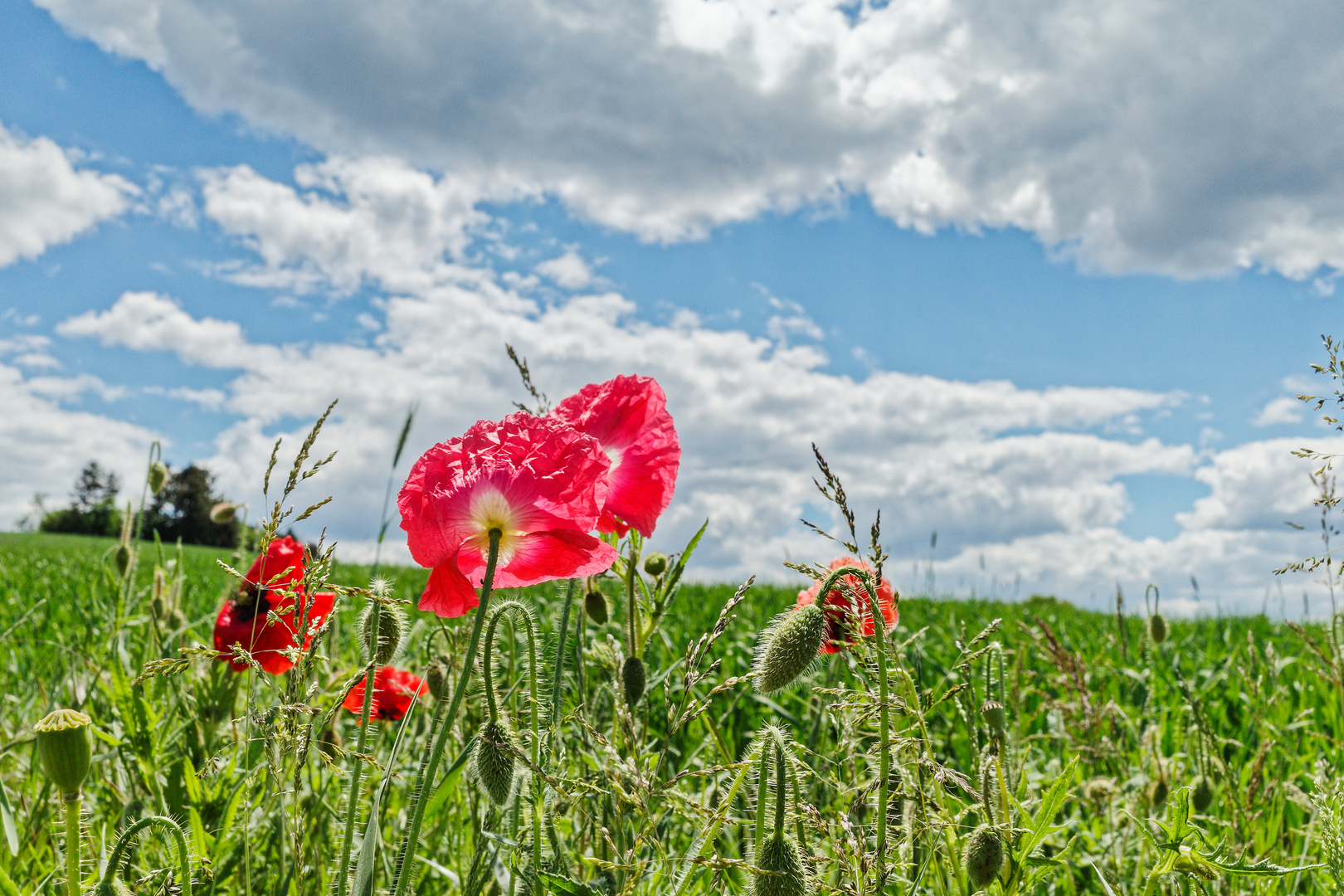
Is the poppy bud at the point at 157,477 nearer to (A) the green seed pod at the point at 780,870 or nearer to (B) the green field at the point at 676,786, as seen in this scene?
(B) the green field at the point at 676,786

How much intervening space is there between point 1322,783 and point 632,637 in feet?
3.93

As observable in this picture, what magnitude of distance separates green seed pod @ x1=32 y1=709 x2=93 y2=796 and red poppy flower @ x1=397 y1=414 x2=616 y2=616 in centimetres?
42

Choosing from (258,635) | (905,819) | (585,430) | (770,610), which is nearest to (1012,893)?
(905,819)

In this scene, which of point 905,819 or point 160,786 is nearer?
point 905,819

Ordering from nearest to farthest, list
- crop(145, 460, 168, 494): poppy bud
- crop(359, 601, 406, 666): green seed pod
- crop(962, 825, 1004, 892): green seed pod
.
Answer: crop(962, 825, 1004, 892): green seed pod < crop(359, 601, 406, 666): green seed pod < crop(145, 460, 168, 494): poppy bud

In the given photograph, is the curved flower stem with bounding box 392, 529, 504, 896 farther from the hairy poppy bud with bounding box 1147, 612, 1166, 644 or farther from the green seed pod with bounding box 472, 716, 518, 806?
the hairy poppy bud with bounding box 1147, 612, 1166, 644

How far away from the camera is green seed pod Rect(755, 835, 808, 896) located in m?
1.11

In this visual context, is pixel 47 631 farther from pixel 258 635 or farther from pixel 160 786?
pixel 258 635

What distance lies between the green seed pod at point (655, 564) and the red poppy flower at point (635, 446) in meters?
0.27

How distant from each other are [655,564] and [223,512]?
66.7 inches

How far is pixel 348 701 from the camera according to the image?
1.95 m

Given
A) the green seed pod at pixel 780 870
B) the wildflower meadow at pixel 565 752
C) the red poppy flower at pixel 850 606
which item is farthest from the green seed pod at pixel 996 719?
the green seed pod at pixel 780 870

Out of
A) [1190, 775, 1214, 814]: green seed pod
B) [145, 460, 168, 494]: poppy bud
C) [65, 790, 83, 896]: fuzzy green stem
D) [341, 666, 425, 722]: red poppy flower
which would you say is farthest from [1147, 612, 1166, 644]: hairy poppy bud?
[145, 460, 168, 494]: poppy bud

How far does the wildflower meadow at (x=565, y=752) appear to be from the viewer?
1.11 metres
